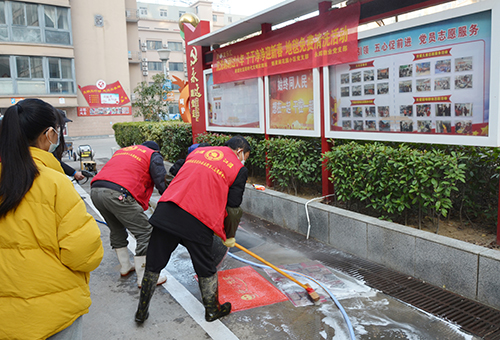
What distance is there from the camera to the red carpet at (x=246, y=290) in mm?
3709

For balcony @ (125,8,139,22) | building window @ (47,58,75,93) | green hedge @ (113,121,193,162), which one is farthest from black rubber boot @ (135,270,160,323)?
balcony @ (125,8,139,22)

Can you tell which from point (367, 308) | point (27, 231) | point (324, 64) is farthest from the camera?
point (324, 64)

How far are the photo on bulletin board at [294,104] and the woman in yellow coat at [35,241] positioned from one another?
172 inches

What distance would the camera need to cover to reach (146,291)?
3301 mm

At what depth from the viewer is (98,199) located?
159 inches

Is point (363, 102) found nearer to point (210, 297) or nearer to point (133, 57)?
point (210, 297)

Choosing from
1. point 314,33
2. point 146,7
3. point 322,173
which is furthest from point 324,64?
point 146,7

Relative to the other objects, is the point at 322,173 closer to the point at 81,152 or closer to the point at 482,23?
the point at 482,23

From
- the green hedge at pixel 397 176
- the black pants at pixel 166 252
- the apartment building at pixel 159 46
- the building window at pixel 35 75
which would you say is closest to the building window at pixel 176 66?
the apartment building at pixel 159 46

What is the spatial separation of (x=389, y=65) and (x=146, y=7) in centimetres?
5252

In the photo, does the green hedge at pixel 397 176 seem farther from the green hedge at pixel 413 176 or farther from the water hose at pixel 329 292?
the water hose at pixel 329 292

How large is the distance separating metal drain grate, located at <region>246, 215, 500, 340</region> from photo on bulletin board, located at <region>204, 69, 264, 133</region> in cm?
283

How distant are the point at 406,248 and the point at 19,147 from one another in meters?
3.60

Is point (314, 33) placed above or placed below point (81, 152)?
above
